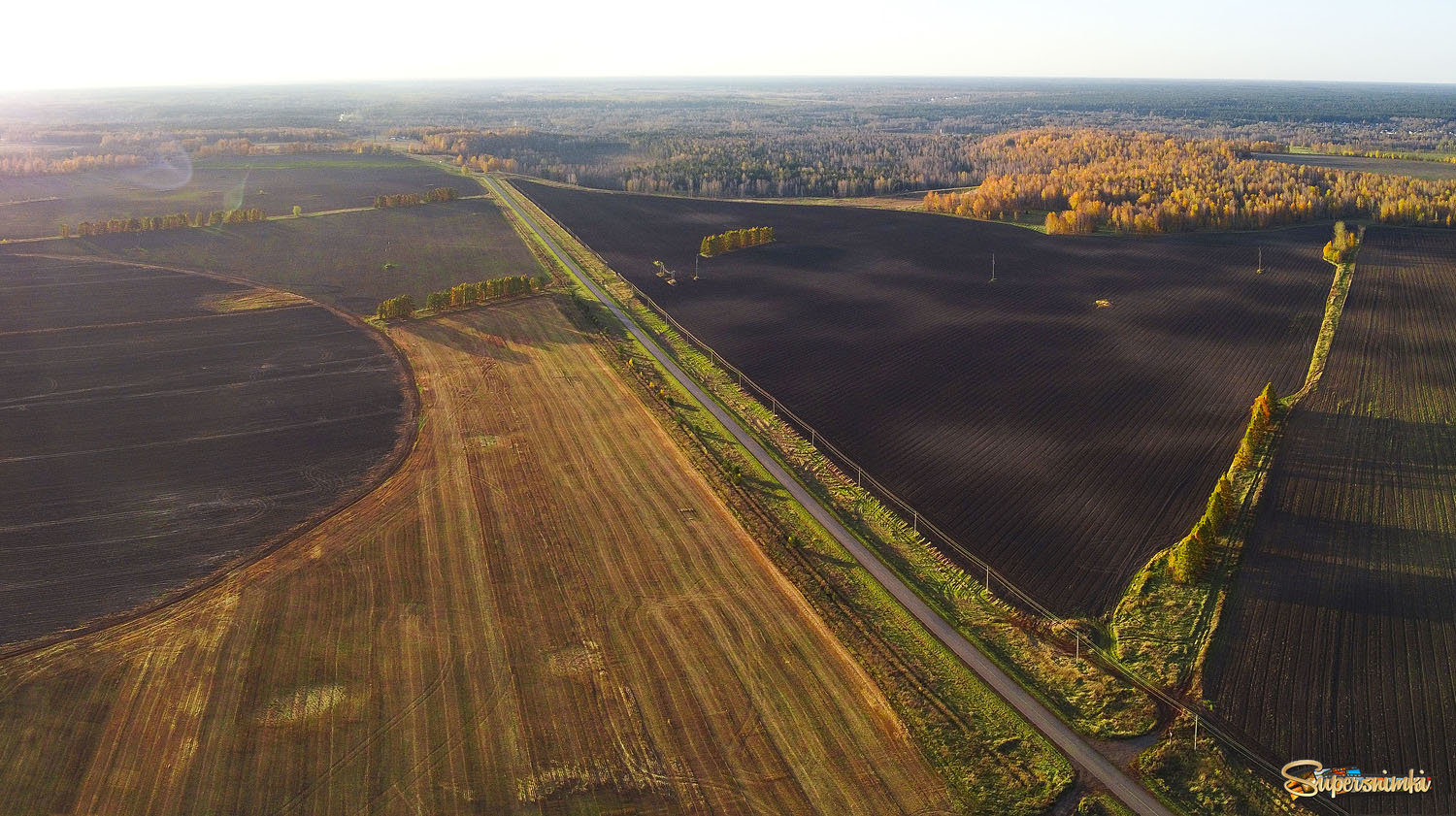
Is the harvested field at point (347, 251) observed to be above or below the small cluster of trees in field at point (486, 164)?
below

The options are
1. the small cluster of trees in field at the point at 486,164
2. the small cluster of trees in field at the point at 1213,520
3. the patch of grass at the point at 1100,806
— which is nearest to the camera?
the patch of grass at the point at 1100,806

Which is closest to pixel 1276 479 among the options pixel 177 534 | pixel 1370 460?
pixel 1370 460

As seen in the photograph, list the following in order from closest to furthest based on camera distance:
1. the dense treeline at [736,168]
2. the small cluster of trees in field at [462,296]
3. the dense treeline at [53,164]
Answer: the small cluster of trees in field at [462,296] < the dense treeline at [53,164] < the dense treeline at [736,168]

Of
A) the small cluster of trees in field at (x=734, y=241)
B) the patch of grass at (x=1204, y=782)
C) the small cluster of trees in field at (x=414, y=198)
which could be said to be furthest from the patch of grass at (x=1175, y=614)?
the small cluster of trees in field at (x=414, y=198)

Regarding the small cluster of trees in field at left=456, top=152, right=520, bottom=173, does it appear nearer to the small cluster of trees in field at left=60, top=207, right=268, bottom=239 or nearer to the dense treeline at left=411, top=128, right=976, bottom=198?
the dense treeline at left=411, top=128, right=976, bottom=198

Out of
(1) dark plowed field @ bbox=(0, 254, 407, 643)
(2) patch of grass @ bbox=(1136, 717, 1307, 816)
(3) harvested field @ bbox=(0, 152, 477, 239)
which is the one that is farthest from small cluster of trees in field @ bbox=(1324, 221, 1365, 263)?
(3) harvested field @ bbox=(0, 152, 477, 239)

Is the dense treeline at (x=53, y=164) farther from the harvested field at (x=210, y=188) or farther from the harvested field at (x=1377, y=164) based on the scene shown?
the harvested field at (x=1377, y=164)

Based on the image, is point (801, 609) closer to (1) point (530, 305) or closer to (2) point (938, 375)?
(2) point (938, 375)

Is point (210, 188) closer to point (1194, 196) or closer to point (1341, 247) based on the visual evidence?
point (1194, 196)
